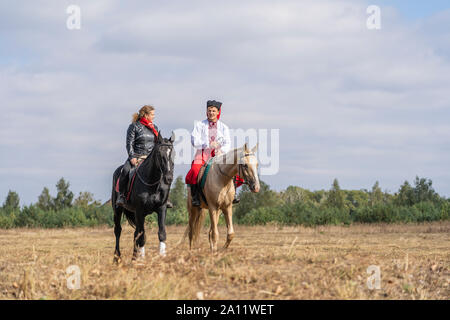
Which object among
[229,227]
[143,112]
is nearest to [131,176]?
[143,112]

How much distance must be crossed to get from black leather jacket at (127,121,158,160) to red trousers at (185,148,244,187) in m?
1.04

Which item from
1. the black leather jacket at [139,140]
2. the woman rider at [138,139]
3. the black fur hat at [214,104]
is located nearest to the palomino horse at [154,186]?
the woman rider at [138,139]

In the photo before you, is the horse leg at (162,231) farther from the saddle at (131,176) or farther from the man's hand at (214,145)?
the man's hand at (214,145)

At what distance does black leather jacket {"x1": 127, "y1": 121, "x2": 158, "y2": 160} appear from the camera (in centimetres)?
1203

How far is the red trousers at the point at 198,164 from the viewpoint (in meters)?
12.2

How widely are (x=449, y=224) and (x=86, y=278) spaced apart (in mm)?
26324

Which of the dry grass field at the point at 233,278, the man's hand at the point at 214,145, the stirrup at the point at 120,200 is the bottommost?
the dry grass field at the point at 233,278

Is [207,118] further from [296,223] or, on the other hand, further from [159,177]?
[296,223]

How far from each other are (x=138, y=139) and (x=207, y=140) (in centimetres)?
153

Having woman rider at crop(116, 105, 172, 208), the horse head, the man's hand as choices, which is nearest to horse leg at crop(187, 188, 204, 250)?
woman rider at crop(116, 105, 172, 208)

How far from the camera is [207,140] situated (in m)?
12.4

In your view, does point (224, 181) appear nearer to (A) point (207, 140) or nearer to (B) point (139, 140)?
(A) point (207, 140)
